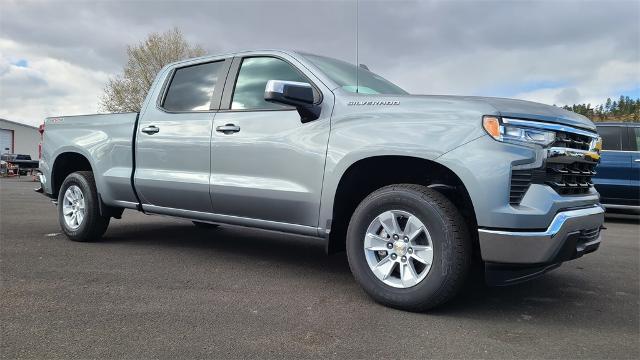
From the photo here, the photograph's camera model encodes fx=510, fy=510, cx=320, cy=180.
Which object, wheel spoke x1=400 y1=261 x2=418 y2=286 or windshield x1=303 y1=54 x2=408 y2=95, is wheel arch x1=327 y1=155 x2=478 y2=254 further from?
windshield x1=303 y1=54 x2=408 y2=95

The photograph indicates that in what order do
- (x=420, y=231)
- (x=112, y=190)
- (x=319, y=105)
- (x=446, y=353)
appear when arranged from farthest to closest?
1. (x=112, y=190)
2. (x=319, y=105)
3. (x=420, y=231)
4. (x=446, y=353)

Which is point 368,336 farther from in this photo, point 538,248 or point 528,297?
point 528,297

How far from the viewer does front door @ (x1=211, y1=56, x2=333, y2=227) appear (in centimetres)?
390

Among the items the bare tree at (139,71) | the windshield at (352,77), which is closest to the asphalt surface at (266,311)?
the windshield at (352,77)

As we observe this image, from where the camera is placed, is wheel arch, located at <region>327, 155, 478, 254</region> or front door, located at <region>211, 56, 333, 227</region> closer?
wheel arch, located at <region>327, 155, 478, 254</region>

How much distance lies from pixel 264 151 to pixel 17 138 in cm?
5593

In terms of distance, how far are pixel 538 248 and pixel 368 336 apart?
1.16 meters

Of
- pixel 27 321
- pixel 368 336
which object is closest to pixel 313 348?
pixel 368 336

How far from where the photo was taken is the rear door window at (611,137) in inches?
360

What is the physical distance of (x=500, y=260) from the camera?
3162 millimetres

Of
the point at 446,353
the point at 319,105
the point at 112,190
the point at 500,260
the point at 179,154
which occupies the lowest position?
the point at 446,353

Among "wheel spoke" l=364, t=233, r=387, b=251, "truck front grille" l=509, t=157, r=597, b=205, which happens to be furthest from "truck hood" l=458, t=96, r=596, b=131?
"wheel spoke" l=364, t=233, r=387, b=251

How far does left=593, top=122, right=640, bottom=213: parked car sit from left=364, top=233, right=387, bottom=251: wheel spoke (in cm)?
706

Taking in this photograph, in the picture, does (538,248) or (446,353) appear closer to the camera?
(446,353)
